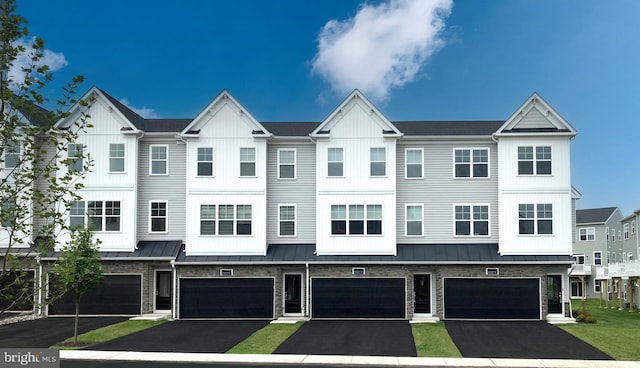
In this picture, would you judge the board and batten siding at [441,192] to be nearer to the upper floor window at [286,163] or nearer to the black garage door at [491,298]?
the black garage door at [491,298]

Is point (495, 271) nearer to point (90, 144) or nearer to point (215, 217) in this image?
point (215, 217)

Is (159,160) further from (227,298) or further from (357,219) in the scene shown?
(357,219)

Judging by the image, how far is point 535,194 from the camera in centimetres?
2786

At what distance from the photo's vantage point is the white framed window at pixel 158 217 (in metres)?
29.8

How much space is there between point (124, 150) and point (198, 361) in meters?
14.2

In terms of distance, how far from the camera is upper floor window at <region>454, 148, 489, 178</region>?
29094mm

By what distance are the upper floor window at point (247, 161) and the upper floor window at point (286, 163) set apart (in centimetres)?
147

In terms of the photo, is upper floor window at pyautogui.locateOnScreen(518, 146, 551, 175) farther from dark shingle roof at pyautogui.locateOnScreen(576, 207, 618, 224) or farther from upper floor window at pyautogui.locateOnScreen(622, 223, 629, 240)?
dark shingle roof at pyautogui.locateOnScreen(576, 207, 618, 224)

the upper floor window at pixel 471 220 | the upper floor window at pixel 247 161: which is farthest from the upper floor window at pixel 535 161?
the upper floor window at pixel 247 161

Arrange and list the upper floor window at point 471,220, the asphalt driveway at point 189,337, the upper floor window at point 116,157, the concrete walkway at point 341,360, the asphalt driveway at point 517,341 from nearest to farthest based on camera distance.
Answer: the concrete walkway at point 341,360, the asphalt driveway at point 517,341, the asphalt driveway at point 189,337, the upper floor window at point 471,220, the upper floor window at point 116,157

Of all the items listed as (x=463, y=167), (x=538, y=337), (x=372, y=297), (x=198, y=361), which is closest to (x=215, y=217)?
(x=372, y=297)

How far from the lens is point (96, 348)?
68.6 ft

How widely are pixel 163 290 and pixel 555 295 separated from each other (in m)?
19.5

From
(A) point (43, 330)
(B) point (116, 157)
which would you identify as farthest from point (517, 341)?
(B) point (116, 157)
